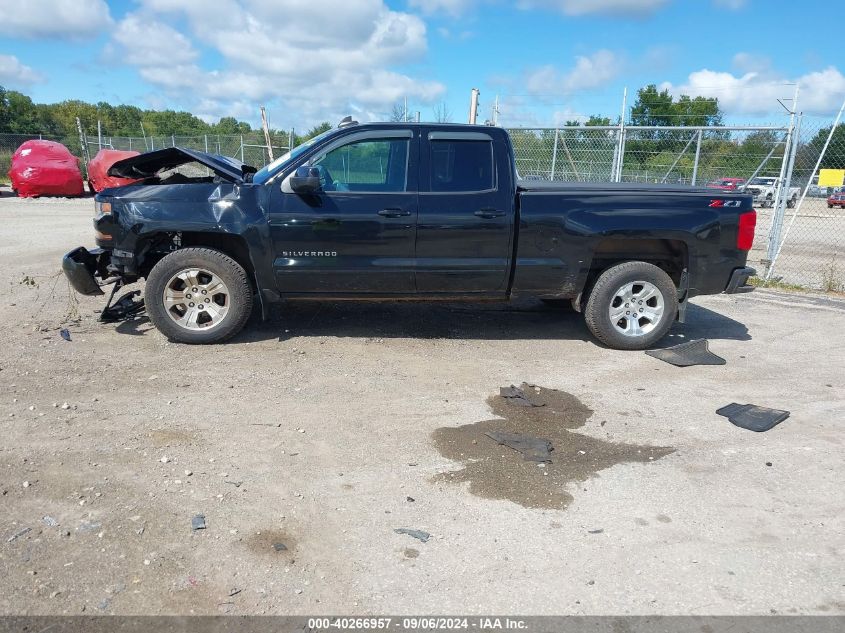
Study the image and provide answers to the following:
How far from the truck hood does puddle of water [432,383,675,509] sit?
3.26 metres

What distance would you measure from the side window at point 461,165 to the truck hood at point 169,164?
1.77 metres

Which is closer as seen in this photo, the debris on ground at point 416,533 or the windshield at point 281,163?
the debris on ground at point 416,533

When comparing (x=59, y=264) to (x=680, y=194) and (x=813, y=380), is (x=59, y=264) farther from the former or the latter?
(x=813, y=380)

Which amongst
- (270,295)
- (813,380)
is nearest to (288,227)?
(270,295)

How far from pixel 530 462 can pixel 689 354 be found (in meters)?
2.87

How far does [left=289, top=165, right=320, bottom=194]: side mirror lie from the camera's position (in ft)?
17.9

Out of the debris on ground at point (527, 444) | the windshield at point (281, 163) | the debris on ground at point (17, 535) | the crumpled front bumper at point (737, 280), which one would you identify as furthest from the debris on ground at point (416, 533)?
the crumpled front bumper at point (737, 280)

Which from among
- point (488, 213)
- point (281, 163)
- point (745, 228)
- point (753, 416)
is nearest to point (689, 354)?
point (745, 228)

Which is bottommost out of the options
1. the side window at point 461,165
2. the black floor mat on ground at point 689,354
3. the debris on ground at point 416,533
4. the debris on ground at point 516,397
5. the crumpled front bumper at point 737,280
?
the debris on ground at point 416,533

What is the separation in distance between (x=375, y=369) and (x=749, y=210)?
12.5ft

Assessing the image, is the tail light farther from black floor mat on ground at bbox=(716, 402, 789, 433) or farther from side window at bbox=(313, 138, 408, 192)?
side window at bbox=(313, 138, 408, 192)

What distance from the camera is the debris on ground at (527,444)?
4.00 metres

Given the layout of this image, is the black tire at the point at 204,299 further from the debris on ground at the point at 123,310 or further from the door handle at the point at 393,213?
the door handle at the point at 393,213

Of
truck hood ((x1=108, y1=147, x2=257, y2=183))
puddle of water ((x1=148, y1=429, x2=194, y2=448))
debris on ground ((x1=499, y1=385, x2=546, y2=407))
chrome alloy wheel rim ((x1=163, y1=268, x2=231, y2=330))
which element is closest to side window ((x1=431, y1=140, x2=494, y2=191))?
truck hood ((x1=108, y1=147, x2=257, y2=183))
